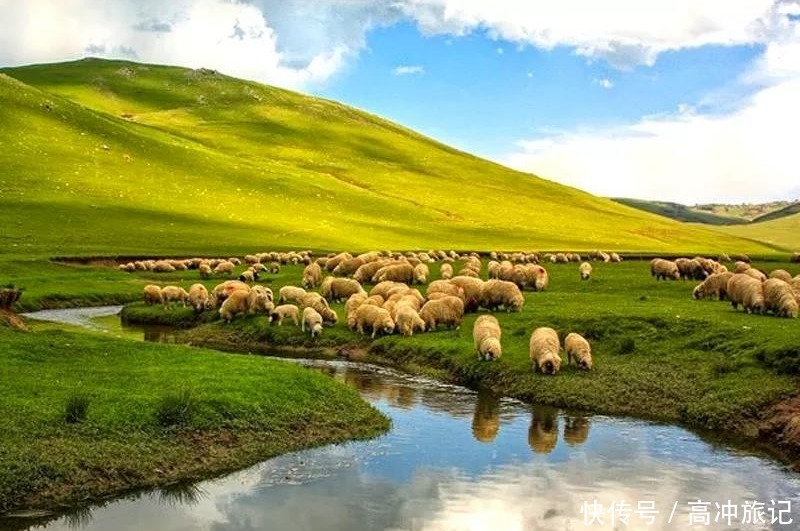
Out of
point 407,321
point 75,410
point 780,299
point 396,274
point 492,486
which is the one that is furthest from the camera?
point 396,274

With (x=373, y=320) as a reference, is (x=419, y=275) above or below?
above

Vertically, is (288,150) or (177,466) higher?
(288,150)

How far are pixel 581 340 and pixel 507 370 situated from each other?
8.34 ft

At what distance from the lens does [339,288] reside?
4138 centimetres

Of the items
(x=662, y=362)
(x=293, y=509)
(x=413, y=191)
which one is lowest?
(x=293, y=509)

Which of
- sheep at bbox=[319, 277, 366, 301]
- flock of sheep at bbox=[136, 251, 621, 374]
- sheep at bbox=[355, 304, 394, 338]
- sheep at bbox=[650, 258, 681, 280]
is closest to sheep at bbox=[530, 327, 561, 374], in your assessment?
flock of sheep at bbox=[136, 251, 621, 374]

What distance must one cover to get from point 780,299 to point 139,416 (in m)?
23.6

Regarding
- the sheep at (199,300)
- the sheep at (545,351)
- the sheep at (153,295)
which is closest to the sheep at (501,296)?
the sheep at (545,351)

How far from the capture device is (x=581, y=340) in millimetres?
26516

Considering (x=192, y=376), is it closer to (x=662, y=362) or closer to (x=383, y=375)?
(x=383, y=375)

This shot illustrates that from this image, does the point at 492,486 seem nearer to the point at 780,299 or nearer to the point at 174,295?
the point at 780,299

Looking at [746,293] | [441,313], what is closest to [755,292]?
[746,293]

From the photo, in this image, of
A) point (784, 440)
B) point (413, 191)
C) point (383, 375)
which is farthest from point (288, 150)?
point (784, 440)

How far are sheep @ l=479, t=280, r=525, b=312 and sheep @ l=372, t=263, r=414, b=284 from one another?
10.3 meters
